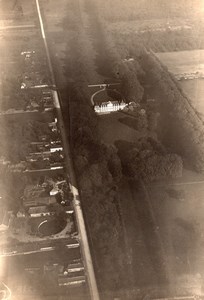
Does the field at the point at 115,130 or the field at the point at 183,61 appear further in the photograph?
the field at the point at 183,61

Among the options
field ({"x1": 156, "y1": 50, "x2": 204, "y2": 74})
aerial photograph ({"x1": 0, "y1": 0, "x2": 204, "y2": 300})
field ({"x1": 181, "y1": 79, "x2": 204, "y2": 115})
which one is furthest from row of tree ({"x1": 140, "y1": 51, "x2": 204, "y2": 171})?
field ({"x1": 156, "y1": 50, "x2": 204, "y2": 74})

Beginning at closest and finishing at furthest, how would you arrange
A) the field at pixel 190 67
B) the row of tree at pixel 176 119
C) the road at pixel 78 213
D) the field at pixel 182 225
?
the road at pixel 78 213 < the field at pixel 182 225 < the row of tree at pixel 176 119 < the field at pixel 190 67

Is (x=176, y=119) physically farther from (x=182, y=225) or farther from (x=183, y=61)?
(x=183, y=61)

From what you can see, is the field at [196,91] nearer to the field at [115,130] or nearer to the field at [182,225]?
the field at [115,130]

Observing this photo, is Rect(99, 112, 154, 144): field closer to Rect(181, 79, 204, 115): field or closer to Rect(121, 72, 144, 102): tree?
Rect(121, 72, 144, 102): tree

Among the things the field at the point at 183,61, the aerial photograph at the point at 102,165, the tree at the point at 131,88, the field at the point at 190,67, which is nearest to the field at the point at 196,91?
the field at the point at 190,67

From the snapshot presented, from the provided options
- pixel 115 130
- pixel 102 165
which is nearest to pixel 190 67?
pixel 115 130

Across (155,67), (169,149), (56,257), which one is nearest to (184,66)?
(155,67)

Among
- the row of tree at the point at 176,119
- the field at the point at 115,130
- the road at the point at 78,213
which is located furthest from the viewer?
the field at the point at 115,130

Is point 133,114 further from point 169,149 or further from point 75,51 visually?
point 75,51
